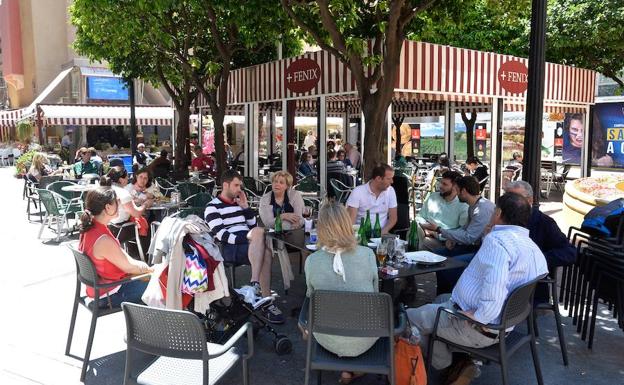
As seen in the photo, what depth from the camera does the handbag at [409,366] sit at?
2.97m

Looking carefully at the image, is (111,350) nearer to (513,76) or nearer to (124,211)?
(124,211)

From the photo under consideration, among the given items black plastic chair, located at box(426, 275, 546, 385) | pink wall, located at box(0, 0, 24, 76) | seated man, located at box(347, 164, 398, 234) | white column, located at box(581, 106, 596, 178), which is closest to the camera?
black plastic chair, located at box(426, 275, 546, 385)

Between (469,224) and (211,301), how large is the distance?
2589 mm

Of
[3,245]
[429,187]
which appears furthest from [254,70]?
[3,245]

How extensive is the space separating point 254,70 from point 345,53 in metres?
5.18

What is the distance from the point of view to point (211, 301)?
3.54m

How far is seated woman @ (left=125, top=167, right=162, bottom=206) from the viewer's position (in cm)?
666

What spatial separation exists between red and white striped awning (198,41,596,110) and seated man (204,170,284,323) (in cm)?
462

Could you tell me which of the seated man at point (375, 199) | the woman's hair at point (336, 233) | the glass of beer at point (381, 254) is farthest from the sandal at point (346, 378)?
the seated man at point (375, 199)

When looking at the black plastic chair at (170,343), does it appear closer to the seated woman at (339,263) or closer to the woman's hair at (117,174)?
the seated woman at (339,263)

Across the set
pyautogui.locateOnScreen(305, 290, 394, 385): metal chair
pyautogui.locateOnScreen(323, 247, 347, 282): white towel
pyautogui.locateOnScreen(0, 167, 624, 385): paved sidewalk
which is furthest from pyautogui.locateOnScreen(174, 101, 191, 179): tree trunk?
pyautogui.locateOnScreen(305, 290, 394, 385): metal chair

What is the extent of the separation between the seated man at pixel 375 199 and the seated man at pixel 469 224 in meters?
0.63

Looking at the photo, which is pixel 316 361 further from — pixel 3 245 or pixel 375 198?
pixel 3 245

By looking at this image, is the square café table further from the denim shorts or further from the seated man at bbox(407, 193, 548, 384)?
the denim shorts
